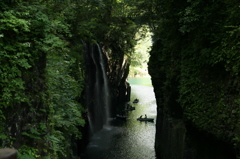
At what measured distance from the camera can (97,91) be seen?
26.5 metres

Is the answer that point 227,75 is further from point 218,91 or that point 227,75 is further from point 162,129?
point 162,129

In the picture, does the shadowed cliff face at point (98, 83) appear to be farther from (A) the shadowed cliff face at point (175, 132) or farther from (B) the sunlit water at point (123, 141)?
(A) the shadowed cliff face at point (175, 132)

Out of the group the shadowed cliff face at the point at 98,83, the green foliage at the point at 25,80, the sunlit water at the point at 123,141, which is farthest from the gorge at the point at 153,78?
the sunlit water at the point at 123,141

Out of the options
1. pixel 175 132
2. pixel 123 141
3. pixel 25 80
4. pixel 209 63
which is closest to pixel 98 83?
pixel 123 141

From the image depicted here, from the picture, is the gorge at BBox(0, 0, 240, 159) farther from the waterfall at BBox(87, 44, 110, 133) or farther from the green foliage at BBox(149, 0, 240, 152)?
the waterfall at BBox(87, 44, 110, 133)

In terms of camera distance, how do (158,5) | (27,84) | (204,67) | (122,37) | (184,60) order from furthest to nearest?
(122,37), (158,5), (184,60), (204,67), (27,84)

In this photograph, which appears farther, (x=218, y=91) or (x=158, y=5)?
(x=158, y=5)

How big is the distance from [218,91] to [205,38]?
283 cm

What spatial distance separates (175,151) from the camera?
13984 millimetres

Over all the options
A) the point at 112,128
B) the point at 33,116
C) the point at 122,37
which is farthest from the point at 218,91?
the point at 122,37

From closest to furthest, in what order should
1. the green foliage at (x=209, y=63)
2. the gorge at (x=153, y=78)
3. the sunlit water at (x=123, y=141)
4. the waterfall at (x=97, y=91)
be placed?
the gorge at (x=153, y=78) → the green foliage at (x=209, y=63) → the sunlit water at (x=123, y=141) → the waterfall at (x=97, y=91)

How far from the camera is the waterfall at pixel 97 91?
23328 millimetres

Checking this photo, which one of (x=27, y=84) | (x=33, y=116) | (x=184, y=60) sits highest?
(x=184, y=60)

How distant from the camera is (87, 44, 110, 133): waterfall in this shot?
76.5 ft
